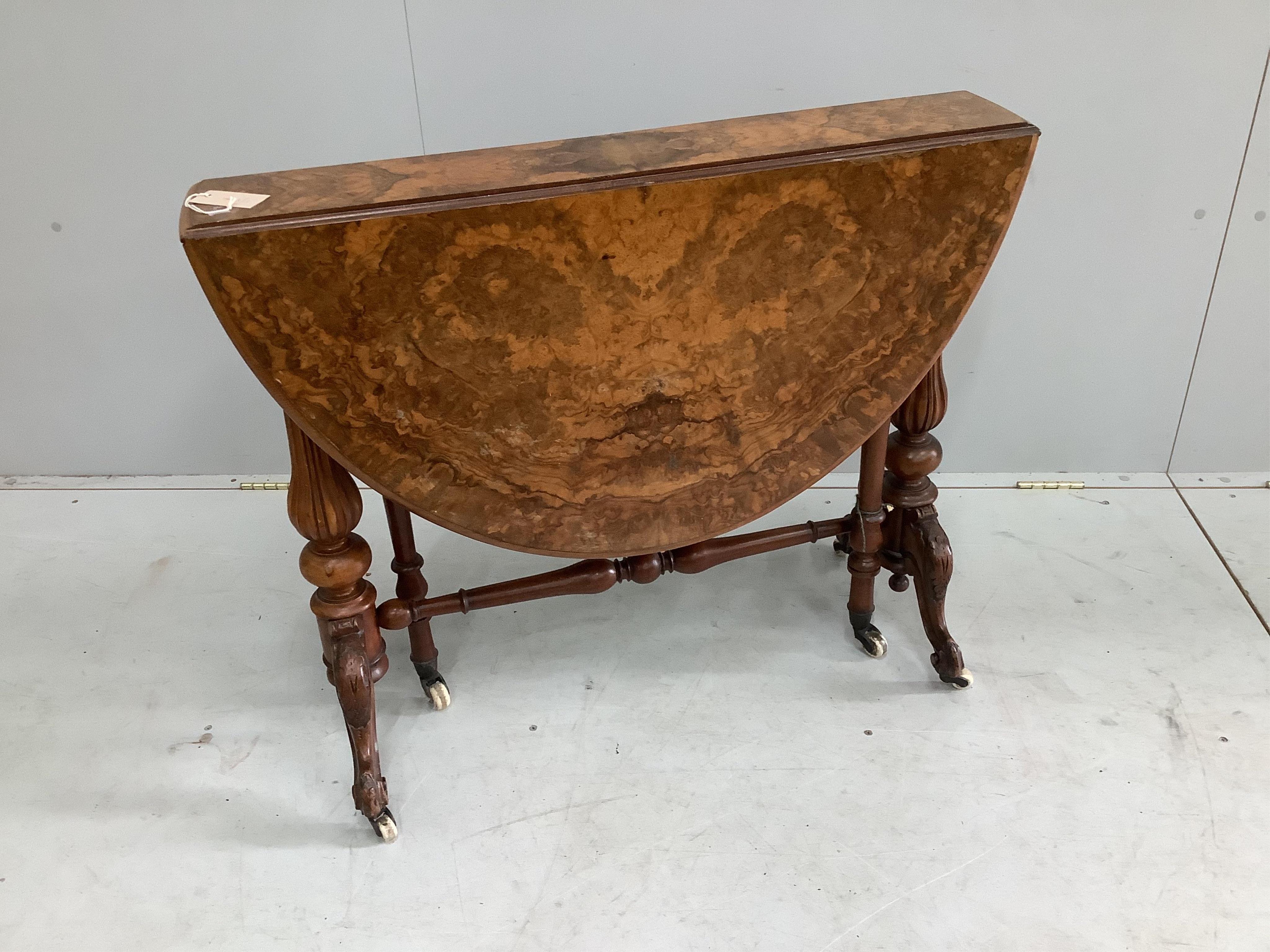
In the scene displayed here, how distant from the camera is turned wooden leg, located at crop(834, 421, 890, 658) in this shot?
184cm

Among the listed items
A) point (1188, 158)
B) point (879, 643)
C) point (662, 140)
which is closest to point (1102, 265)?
point (1188, 158)

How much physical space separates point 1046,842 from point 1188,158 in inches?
57.9

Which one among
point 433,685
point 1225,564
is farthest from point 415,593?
point 1225,564

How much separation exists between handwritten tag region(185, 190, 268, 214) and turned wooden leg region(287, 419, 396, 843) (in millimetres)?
339

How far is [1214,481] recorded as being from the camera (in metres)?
2.53

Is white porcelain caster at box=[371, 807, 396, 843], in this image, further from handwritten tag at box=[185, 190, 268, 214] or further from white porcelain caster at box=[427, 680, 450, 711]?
handwritten tag at box=[185, 190, 268, 214]

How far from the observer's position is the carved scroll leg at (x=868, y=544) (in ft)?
6.02

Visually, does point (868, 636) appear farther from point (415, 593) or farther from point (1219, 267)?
point (1219, 267)

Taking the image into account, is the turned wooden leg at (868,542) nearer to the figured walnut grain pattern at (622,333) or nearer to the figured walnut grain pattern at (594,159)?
the figured walnut grain pattern at (622,333)

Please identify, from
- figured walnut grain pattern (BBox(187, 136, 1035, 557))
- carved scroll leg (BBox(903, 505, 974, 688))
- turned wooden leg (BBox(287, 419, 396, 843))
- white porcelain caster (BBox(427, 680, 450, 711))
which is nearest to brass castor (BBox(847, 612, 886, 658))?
carved scroll leg (BBox(903, 505, 974, 688))

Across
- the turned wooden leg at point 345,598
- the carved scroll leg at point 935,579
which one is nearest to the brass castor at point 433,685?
the turned wooden leg at point 345,598

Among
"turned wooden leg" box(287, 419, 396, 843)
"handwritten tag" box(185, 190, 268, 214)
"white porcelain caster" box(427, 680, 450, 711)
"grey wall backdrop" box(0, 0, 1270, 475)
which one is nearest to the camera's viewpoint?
"handwritten tag" box(185, 190, 268, 214)

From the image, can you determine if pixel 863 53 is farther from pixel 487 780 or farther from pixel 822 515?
pixel 487 780

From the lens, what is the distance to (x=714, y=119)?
7.14 feet
